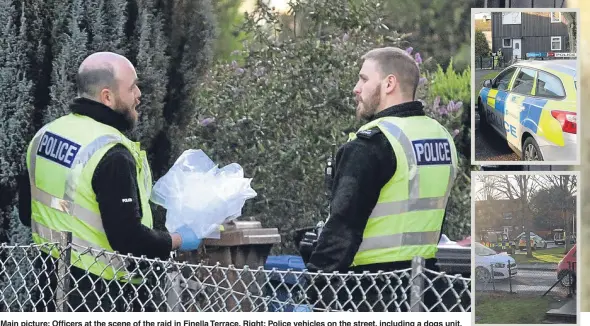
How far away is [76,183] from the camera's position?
4.45 metres

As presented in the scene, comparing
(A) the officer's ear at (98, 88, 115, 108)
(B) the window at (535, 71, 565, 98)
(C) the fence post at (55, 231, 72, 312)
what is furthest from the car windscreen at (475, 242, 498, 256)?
(A) the officer's ear at (98, 88, 115, 108)

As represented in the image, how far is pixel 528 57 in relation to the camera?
13.8 ft

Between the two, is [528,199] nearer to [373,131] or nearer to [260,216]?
[373,131]

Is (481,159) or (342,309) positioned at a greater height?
(481,159)

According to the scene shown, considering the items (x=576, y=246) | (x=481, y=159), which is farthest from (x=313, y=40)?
(x=576, y=246)

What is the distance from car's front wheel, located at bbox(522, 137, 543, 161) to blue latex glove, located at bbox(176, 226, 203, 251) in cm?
161

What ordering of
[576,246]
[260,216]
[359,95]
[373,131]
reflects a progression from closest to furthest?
1. [576,246]
2. [373,131]
3. [359,95]
4. [260,216]

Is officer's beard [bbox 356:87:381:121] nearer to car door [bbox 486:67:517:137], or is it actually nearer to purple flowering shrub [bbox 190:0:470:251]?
car door [bbox 486:67:517:137]

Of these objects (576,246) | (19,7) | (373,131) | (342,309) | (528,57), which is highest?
(19,7)

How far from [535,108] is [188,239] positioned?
5.72 ft

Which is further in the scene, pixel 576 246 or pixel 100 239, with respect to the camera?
pixel 100 239

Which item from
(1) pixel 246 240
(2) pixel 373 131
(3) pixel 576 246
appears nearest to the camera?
(3) pixel 576 246

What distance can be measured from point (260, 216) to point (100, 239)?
1814 mm

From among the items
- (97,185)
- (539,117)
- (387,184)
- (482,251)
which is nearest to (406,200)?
(387,184)
